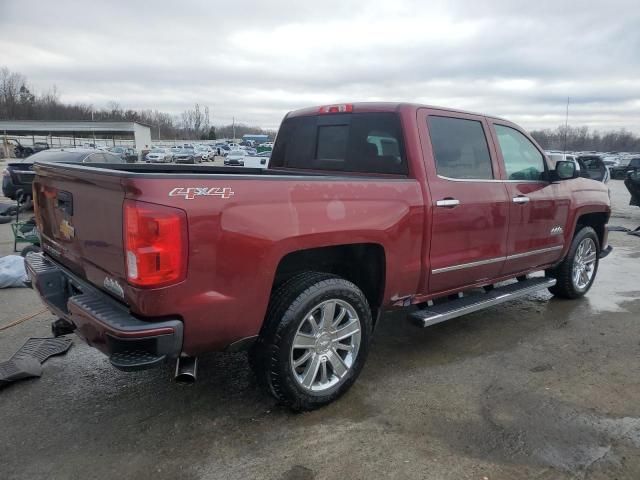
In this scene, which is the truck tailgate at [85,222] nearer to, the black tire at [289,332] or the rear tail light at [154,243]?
the rear tail light at [154,243]

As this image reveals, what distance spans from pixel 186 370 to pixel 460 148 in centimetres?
276

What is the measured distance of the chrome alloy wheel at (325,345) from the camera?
3.18 metres

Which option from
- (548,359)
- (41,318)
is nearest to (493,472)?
(548,359)

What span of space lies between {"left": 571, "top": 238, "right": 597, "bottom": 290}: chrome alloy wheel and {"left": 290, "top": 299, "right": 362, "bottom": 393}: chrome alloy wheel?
11.5ft

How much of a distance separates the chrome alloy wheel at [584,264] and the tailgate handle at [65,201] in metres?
5.10

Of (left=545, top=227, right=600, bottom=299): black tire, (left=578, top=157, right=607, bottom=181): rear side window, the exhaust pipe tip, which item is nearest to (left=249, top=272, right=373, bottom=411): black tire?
the exhaust pipe tip

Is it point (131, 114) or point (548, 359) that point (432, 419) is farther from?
point (131, 114)

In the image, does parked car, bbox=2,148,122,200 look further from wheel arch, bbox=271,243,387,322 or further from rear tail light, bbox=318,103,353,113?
wheel arch, bbox=271,243,387,322

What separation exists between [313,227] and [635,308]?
448cm

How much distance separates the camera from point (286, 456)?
110 inches

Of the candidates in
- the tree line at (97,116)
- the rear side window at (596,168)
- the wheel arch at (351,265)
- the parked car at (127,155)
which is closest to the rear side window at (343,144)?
the wheel arch at (351,265)

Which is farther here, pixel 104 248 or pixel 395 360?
pixel 395 360

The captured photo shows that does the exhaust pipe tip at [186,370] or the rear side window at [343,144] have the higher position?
the rear side window at [343,144]

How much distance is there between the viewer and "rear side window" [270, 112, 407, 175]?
388cm
